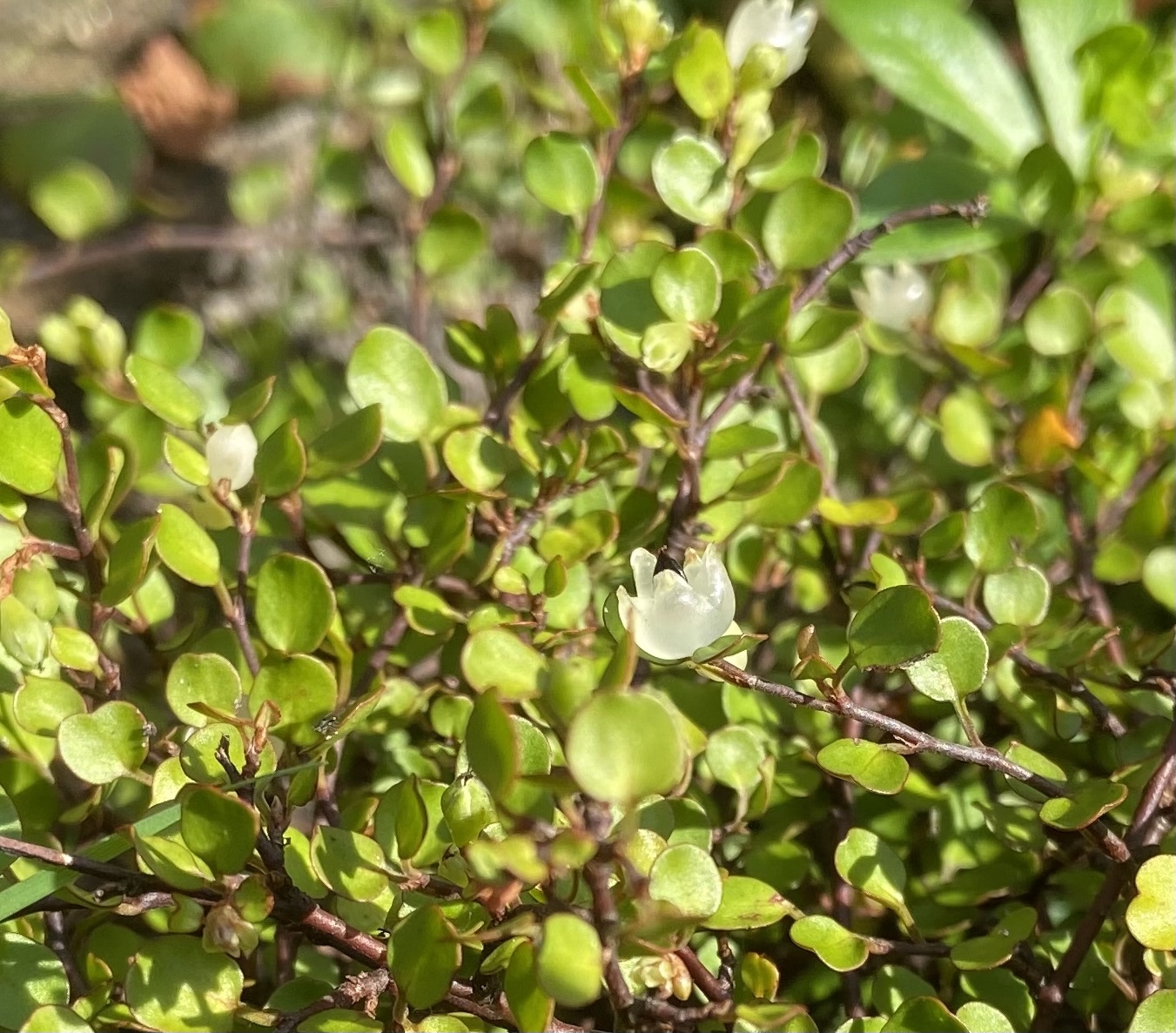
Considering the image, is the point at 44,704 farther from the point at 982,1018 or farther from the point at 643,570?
the point at 982,1018

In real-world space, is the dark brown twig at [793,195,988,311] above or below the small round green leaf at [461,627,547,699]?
above

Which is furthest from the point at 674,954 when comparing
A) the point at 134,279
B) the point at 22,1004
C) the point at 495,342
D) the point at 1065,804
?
the point at 134,279

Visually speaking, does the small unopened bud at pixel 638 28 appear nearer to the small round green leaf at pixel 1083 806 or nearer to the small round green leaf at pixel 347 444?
the small round green leaf at pixel 347 444

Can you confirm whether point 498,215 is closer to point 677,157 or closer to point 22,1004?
point 677,157

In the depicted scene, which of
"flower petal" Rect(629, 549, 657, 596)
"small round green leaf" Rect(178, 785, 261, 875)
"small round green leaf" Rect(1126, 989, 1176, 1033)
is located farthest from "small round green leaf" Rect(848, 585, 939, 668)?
"small round green leaf" Rect(178, 785, 261, 875)

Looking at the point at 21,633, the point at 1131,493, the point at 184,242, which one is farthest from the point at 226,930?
the point at 184,242

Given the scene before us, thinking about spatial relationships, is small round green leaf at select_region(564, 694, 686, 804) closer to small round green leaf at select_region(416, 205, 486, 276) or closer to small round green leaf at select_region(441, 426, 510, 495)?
small round green leaf at select_region(441, 426, 510, 495)

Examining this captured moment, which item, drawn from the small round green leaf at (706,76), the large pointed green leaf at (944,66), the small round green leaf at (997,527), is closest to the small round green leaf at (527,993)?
the small round green leaf at (997,527)
